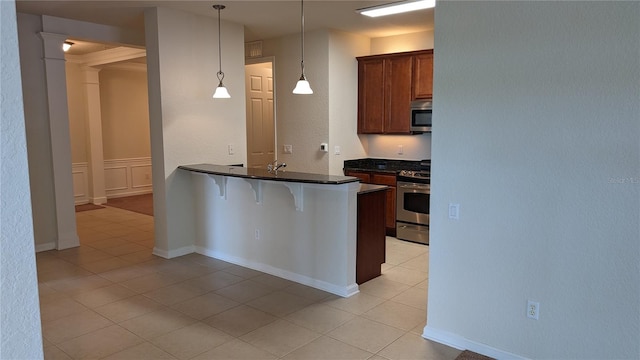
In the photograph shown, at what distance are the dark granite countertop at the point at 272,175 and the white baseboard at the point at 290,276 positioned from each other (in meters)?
0.96

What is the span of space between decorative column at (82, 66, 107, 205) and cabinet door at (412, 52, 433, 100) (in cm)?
605

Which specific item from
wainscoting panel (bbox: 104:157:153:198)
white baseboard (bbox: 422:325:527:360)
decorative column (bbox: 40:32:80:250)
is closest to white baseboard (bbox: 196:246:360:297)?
white baseboard (bbox: 422:325:527:360)

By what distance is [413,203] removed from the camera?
18.9ft

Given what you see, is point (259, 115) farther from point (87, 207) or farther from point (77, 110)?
point (87, 207)

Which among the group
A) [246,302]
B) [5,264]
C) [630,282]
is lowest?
[246,302]

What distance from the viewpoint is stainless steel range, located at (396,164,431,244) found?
5.62 metres

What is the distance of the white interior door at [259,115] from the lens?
24.8ft

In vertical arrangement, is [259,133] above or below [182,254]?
above

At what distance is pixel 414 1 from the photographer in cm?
441

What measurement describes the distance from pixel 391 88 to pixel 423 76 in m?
0.48

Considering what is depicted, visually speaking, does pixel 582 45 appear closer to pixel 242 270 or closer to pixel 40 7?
pixel 242 270

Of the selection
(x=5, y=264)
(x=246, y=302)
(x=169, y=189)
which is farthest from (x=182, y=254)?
(x=5, y=264)

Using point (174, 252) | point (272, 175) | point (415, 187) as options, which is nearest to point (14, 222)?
point (272, 175)

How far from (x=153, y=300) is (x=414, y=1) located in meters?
3.73
